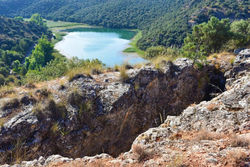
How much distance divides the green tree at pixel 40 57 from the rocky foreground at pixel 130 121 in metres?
37.7

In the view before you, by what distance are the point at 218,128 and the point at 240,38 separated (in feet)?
32.5

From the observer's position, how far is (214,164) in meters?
3.09

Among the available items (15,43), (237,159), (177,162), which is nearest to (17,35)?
(15,43)

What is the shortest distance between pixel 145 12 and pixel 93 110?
Result: 309 feet

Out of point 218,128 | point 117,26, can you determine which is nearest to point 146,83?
point 218,128

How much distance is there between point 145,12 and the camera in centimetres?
9094

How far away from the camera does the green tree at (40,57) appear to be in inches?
1655

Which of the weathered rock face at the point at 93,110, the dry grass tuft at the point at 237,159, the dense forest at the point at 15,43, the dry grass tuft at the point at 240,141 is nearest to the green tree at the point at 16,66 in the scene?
the dense forest at the point at 15,43

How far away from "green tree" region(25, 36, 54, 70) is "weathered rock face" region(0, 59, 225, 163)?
123 feet

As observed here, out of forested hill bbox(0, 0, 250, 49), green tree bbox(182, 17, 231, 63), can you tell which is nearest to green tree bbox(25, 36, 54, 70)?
forested hill bbox(0, 0, 250, 49)

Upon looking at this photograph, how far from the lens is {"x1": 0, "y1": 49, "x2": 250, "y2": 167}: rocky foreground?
363 centimetres

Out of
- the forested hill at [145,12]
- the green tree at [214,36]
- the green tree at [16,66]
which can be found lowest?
the green tree at [16,66]

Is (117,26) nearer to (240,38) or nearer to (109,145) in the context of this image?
(240,38)

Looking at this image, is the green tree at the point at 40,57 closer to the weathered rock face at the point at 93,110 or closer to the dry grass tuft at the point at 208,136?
the weathered rock face at the point at 93,110
